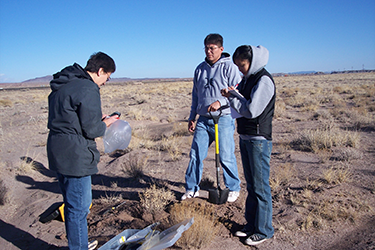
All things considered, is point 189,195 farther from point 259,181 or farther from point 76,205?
point 76,205

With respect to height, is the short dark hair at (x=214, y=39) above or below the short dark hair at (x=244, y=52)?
above

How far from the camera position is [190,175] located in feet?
12.1

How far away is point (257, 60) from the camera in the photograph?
243 cm

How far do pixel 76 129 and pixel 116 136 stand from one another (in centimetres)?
79

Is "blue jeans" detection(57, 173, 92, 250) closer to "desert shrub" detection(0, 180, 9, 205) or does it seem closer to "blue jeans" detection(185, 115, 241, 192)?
"blue jeans" detection(185, 115, 241, 192)

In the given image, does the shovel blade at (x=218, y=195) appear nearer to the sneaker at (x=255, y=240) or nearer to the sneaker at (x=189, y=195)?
the sneaker at (x=189, y=195)

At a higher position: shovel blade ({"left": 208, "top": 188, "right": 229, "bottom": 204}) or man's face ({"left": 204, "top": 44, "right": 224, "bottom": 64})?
man's face ({"left": 204, "top": 44, "right": 224, "bottom": 64})

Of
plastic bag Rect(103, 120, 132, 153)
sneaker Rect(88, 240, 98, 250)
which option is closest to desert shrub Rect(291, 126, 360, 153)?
plastic bag Rect(103, 120, 132, 153)

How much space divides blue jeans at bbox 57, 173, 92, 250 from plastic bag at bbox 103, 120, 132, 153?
2.01 feet

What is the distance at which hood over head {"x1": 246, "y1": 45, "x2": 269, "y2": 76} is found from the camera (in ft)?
7.96

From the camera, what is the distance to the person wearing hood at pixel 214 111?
136 inches

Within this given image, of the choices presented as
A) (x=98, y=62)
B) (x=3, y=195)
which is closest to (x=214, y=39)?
(x=98, y=62)

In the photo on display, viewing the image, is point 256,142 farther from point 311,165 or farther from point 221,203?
point 311,165

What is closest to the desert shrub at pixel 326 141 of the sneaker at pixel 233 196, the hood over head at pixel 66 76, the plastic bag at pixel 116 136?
the sneaker at pixel 233 196
